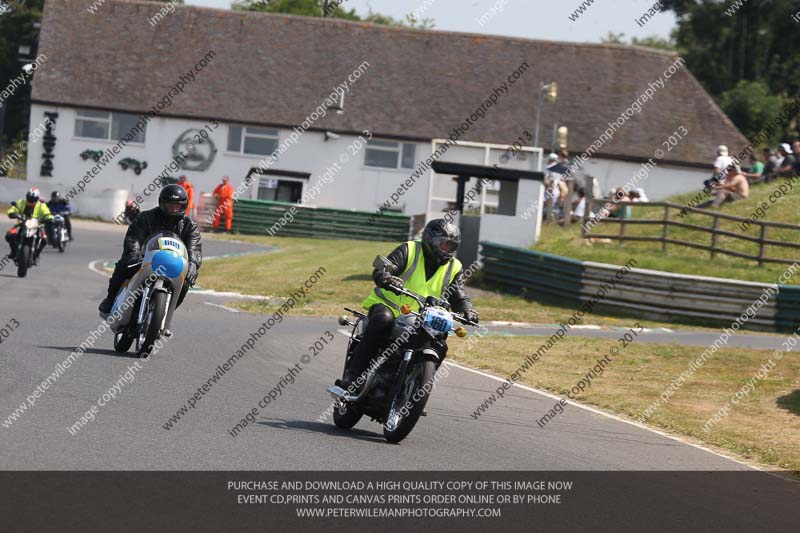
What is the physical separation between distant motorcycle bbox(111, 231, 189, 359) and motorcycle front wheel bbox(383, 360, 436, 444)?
4.33 m

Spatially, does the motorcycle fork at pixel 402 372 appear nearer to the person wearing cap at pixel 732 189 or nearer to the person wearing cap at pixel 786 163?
the person wearing cap at pixel 732 189

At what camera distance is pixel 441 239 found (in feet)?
33.7

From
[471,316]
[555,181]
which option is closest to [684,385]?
[471,316]

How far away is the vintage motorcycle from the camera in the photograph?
9797mm

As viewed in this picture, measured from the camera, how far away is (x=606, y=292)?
25.8 m

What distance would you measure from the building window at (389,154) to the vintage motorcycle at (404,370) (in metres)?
42.3

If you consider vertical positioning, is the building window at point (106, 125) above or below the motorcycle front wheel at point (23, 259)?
above

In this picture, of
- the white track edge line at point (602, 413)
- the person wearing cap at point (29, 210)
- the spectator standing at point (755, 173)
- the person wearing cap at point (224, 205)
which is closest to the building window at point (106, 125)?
the person wearing cap at point (224, 205)

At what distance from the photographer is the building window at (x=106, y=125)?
175 ft

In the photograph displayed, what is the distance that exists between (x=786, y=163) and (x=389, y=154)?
69.1ft

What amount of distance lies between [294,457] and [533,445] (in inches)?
108

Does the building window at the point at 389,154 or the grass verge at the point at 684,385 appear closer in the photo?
the grass verge at the point at 684,385

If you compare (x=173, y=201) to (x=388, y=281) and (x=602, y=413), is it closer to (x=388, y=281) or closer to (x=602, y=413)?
(x=388, y=281)
